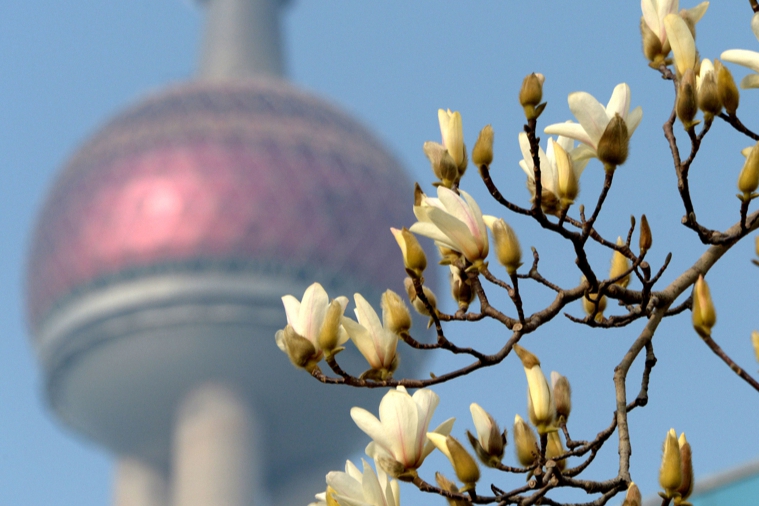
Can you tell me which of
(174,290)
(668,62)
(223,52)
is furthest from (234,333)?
(668,62)

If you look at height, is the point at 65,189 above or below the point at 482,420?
above

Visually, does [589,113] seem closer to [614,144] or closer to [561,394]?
[614,144]

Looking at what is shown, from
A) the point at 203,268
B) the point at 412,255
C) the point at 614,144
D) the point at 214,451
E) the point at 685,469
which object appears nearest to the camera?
the point at 685,469

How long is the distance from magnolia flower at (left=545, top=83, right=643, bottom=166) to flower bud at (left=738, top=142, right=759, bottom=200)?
0.21 metres

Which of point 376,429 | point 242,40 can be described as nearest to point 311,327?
point 376,429

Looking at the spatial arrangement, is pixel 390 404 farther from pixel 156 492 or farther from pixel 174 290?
pixel 156 492

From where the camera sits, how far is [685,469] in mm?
1769

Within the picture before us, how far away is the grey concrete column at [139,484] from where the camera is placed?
172 feet

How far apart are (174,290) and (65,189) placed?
8069mm

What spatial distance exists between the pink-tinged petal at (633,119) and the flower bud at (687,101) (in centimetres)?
9

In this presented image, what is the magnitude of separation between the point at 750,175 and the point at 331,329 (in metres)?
0.81

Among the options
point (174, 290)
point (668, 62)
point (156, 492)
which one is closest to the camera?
point (668, 62)

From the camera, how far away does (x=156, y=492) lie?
52.7 meters

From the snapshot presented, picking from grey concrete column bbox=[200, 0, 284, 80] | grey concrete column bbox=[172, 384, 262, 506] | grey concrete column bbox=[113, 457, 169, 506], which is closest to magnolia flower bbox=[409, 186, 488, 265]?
grey concrete column bbox=[172, 384, 262, 506]
